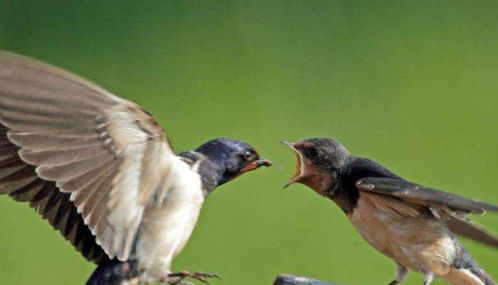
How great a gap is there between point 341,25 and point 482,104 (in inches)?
27.5

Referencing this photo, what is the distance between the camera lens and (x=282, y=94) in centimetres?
609

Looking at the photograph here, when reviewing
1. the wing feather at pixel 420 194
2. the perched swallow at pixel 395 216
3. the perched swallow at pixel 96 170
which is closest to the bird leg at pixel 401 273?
the perched swallow at pixel 395 216

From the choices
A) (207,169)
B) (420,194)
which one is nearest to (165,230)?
(207,169)

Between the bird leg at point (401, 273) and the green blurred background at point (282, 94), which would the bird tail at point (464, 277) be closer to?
the bird leg at point (401, 273)

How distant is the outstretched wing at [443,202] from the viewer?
329cm

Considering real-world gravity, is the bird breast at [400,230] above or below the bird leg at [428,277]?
above

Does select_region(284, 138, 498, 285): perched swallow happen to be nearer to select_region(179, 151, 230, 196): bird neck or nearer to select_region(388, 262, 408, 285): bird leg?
select_region(388, 262, 408, 285): bird leg

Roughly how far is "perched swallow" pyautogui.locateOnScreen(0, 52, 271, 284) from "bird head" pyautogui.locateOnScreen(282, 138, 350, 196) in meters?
0.70

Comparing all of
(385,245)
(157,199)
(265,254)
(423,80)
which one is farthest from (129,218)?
(423,80)

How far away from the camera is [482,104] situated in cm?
603

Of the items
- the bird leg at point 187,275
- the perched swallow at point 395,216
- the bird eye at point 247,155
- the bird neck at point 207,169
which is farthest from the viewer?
the perched swallow at point 395,216

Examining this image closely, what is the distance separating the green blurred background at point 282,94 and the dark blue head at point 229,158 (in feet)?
5.58

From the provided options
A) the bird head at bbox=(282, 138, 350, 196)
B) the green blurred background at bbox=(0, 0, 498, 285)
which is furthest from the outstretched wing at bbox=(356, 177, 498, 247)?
the green blurred background at bbox=(0, 0, 498, 285)

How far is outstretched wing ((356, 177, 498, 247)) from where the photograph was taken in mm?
3293
